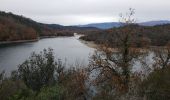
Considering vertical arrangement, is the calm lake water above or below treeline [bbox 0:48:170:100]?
below

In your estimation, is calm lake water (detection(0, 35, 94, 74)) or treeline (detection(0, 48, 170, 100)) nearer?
treeline (detection(0, 48, 170, 100))

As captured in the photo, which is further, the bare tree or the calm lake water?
the calm lake water

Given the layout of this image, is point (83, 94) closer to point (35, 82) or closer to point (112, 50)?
point (112, 50)

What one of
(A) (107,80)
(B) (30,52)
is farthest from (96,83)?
(B) (30,52)

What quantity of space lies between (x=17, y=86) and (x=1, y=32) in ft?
322

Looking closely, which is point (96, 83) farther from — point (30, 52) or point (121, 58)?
point (30, 52)

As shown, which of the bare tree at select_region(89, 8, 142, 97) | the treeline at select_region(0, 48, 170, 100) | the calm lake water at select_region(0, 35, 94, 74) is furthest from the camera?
the calm lake water at select_region(0, 35, 94, 74)

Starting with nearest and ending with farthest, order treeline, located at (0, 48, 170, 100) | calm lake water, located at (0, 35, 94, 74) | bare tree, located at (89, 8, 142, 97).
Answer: treeline, located at (0, 48, 170, 100), bare tree, located at (89, 8, 142, 97), calm lake water, located at (0, 35, 94, 74)

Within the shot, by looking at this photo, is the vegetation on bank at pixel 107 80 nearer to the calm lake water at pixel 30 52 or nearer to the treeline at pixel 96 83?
the treeline at pixel 96 83

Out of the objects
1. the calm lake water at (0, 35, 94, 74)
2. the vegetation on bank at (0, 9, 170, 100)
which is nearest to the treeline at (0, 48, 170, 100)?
the vegetation on bank at (0, 9, 170, 100)

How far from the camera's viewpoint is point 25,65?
2288 centimetres

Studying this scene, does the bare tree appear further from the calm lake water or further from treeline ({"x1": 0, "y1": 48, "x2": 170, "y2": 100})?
the calm lake water

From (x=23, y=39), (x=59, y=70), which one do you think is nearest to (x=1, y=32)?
(x=23, y=39)

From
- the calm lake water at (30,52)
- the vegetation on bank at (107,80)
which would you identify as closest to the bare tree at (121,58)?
the vegetation on bank at (107,80)
